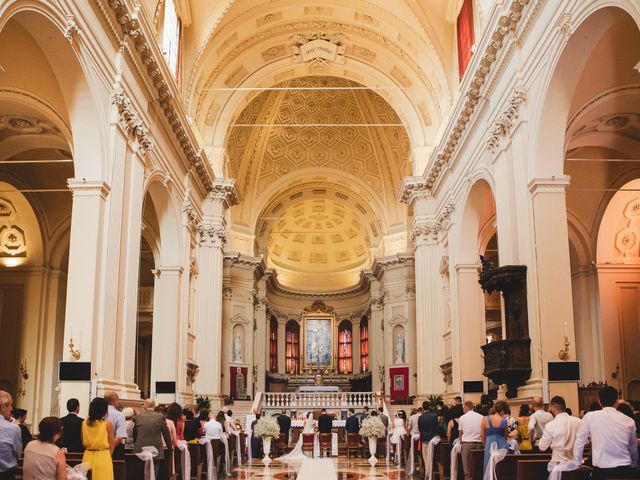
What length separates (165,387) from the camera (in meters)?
19.3

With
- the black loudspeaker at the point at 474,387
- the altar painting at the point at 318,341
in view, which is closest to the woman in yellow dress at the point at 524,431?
the black loudspeaker at the point at 474,387

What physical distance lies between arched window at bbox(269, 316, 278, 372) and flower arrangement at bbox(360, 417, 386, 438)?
65.2 feet

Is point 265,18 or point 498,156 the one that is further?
point 265,18

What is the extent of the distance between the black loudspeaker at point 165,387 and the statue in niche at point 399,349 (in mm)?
13783

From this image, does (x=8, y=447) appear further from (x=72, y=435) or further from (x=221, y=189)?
(x=221, y=189)

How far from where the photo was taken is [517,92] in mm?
14023

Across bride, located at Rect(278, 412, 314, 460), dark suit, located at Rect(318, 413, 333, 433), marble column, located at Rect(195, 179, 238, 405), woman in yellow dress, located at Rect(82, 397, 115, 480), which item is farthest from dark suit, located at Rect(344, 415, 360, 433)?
woman in yellow dress, located at Rect(82, 397, 115, 480)

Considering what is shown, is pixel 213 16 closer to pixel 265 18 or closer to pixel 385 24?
pixel 265 18

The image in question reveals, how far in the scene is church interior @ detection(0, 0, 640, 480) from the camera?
13.0m

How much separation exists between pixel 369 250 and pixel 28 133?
76.5 ft

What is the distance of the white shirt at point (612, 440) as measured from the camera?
682cm

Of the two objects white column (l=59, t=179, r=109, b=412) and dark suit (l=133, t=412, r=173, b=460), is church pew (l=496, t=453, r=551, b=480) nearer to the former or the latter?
dark suit (l=133, t=412, r=173, b=460)

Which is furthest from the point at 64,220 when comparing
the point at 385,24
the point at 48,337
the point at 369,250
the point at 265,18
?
the point at 369,250

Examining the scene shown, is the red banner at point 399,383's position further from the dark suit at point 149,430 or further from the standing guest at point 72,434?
the standing guest at point 72,434
